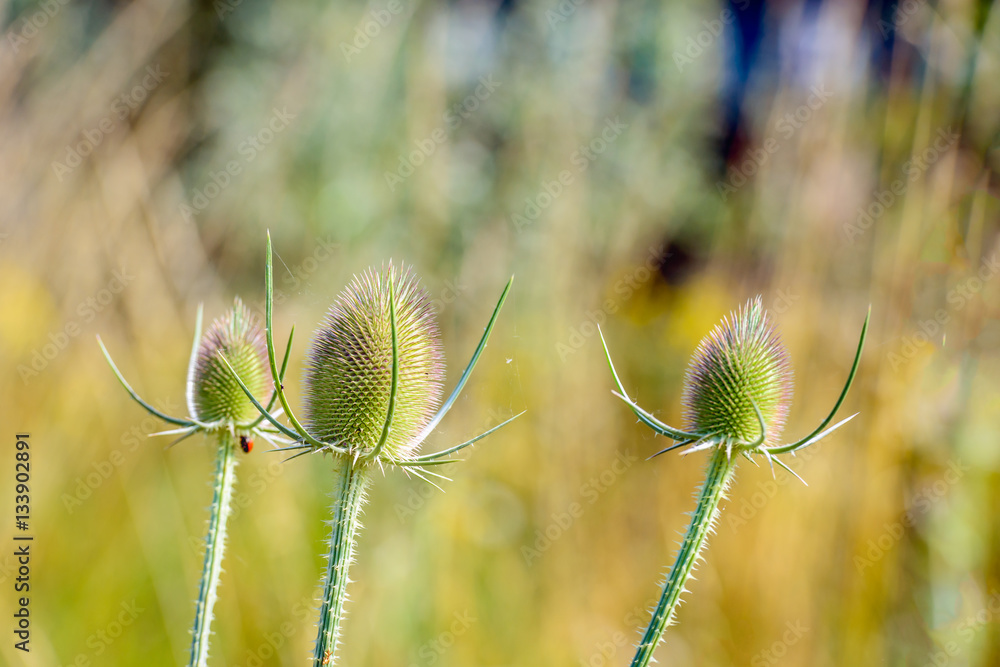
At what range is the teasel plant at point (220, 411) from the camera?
2.92 ft

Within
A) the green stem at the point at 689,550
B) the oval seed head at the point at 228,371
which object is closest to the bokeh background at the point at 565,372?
the oval seed head at the point at 228,371

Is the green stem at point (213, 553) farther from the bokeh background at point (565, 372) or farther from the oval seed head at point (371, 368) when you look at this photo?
the bokeh background at point (565, 372)

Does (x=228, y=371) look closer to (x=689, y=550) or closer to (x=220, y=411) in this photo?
(x=220, y=411)

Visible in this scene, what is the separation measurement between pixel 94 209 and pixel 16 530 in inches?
45.9

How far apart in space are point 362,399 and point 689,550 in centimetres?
46

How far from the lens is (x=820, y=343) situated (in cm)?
250

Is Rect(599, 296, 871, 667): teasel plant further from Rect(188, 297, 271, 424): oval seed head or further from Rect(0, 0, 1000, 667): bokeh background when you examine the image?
Rect(0, 0, 1000, 667): bokeh background

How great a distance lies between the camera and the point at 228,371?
1018 millimetres

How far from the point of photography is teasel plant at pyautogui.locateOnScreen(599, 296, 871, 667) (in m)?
0.82

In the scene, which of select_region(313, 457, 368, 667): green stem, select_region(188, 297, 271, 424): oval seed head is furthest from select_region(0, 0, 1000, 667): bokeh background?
select_region(313, 457, 368, 667): green stem

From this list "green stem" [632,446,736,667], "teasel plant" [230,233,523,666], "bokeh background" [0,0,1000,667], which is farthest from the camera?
"bokeh background" [0,0,1000,667]

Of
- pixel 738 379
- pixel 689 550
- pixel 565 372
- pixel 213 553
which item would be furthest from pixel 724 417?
pixel 565 372

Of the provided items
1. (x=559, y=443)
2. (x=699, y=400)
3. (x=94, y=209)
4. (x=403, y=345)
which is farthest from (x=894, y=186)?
(x=94, y=209)

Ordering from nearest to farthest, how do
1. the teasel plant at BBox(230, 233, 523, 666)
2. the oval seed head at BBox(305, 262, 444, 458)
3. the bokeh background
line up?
the teasel plant at BBox(230, 233, 523, 666) → the oval seed head at BBox(305, 262, 444, 458) → the bokeh background
